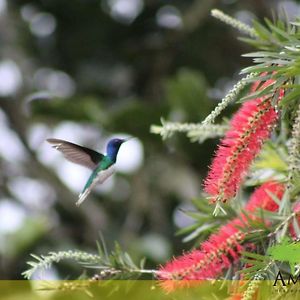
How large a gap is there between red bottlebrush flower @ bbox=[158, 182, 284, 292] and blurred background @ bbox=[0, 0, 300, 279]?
1.19m

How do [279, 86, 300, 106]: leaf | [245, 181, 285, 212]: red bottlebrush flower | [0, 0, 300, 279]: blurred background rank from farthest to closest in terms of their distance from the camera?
[0, 0, 300, 279]: blurred background
[245, 181, 285, 212]: red bottlebrush flower
[279, 86, 300, 106]: leaf

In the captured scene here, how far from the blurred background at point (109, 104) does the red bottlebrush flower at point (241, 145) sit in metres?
1.27

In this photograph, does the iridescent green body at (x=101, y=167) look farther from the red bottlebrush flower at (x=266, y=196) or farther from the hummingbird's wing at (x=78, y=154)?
the red bottlebrush flower at (x=266, y=196)

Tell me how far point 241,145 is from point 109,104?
1.83m

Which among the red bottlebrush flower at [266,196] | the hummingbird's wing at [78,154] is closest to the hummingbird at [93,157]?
the hummingbird's wing at [78,154]

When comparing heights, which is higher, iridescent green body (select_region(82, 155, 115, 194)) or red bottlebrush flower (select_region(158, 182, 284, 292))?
iridescent green body (select_region(82, 155, 115, 194))

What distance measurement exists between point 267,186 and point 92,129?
1.46 metres

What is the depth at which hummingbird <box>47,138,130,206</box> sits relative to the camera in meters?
0.54

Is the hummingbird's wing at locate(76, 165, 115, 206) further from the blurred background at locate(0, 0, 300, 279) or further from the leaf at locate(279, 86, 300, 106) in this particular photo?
the blurred background at locate(0, 0, 300, 279)

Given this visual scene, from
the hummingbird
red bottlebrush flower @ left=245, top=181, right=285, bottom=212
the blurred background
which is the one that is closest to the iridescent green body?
the hummingbird

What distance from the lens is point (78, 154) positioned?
58 cm

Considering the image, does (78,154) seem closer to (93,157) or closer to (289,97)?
(93,157)

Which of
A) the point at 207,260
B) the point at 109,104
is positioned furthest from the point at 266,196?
the point at 109,104

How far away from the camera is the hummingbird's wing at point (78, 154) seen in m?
0.55
